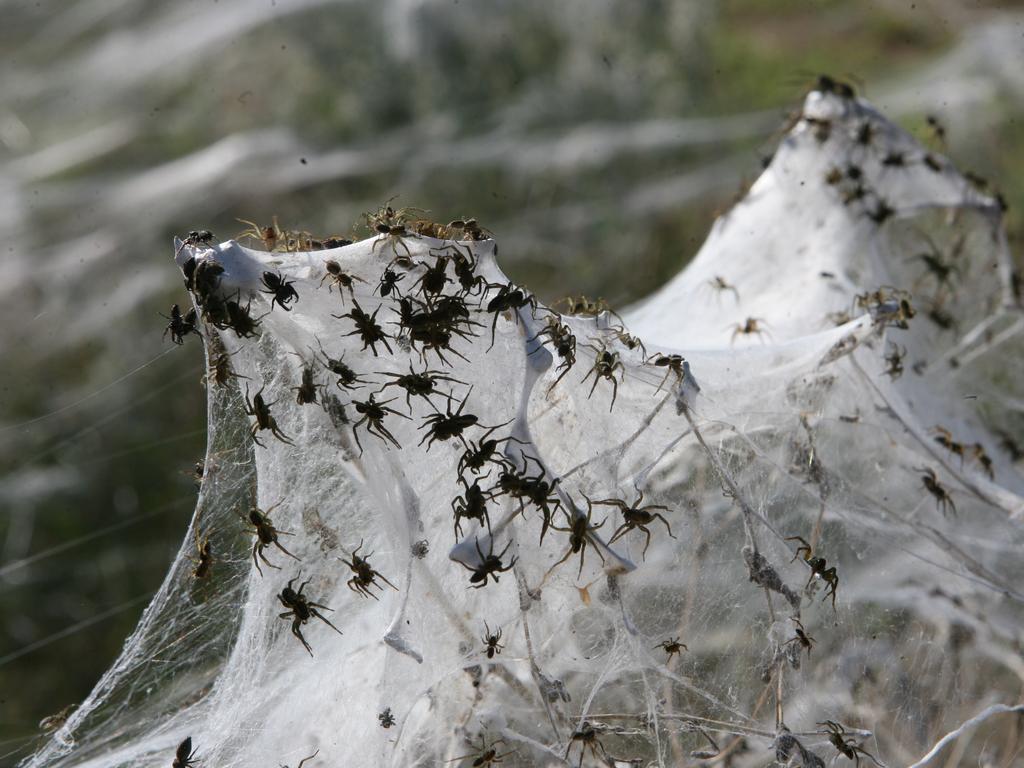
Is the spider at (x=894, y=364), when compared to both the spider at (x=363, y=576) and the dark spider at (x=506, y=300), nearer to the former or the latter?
the dark spider at (x=506, y=300)

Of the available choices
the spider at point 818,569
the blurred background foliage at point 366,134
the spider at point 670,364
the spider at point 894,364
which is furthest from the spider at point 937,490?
the blurred background foliage at point 366,134

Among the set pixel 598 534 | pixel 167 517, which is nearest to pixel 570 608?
pixel 598 534

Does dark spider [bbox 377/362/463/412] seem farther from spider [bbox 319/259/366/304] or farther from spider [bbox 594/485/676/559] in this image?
spider [bbox 594/485/676/559]

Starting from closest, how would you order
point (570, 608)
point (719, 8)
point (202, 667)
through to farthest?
1. point (570, 608)
2. point (202, 667)
3. point (719, 8)

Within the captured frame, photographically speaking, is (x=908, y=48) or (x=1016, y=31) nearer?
(x=1016, y=31)

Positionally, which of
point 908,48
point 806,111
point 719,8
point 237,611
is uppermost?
point 719,8

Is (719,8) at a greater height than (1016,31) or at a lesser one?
greater

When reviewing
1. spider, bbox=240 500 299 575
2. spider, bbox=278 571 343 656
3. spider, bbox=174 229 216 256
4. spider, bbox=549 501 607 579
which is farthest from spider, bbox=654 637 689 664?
spider, bbox=174 229 216 256

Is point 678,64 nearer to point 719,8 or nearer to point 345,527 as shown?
point 719,8
